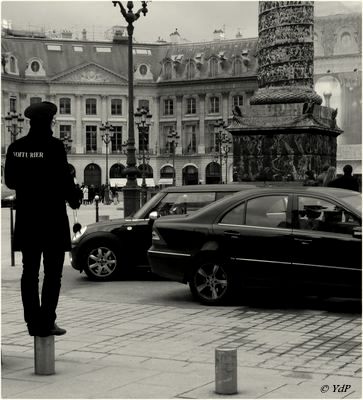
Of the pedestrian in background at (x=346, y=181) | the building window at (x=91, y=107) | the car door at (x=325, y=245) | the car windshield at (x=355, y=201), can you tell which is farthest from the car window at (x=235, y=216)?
the building window at (x=91, y=107)

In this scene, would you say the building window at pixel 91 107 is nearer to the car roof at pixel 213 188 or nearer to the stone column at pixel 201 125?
the stone column at pixel 201 125

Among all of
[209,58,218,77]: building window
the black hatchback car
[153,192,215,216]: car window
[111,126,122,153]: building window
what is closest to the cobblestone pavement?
[153,192,215,216]: car window

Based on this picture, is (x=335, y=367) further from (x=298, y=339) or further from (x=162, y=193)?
(x=162, y=193)

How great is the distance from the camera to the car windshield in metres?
10.9

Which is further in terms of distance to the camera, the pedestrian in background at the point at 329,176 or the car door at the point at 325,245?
the pedestrian in background at the point at 329,176

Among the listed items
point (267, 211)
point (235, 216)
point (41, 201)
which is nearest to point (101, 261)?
point (235, 216)

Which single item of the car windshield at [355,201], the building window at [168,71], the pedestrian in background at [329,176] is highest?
the building window at [168,71]

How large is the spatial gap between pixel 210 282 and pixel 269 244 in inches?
40.6

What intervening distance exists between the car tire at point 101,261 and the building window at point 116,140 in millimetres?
85363

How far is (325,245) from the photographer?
35.5ft

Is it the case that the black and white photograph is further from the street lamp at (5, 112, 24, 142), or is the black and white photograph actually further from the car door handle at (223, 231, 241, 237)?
the street lamp at (5, 112, 24, 142)

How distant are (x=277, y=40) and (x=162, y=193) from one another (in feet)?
19.9

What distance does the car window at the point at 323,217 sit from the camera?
10.8 m

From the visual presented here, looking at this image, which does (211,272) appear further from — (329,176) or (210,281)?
(329,176)
